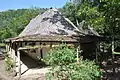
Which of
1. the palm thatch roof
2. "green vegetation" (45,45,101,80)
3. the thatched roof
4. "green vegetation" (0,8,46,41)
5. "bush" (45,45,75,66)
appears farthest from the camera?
"green vegetation" (0,8,46,41)

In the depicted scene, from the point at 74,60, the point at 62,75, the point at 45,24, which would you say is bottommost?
the point at 62,75

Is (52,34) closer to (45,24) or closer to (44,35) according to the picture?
(44,35)

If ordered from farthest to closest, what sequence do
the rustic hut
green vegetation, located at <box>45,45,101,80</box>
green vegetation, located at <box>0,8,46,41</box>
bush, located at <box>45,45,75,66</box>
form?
1. green vegetation, located at <box>0,8,46,41</box>
2. the rustic hut
3. bush, located at <box>45,45,75,66</box>
4. green vegetation, located at <box>45,45,101,80</box>

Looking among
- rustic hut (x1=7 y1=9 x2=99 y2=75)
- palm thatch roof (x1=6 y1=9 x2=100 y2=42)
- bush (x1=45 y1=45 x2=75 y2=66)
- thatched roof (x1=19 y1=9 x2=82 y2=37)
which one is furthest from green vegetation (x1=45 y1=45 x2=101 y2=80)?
thatched roof (x1=19 y1=9 x2=82 y2=37)

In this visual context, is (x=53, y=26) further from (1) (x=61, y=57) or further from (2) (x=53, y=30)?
(1) (x=61, y=57)

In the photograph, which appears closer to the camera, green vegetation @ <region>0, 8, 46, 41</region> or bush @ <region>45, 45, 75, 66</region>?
bush @ <region>45, 45, 75, 66</region>

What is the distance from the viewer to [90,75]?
34.9 feet

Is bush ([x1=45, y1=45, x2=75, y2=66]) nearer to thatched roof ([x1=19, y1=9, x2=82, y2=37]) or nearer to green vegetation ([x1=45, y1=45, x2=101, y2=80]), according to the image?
green vegetation ([x1=45, y1=45, x2=101, y2=80])

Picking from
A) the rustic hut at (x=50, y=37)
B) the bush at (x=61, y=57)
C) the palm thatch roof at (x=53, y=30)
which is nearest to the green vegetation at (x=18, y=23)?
the rustic hut at (x=50, y=37)

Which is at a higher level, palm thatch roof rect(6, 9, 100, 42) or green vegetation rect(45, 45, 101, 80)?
palm thatch roof rect(6, 9, 100, 42)

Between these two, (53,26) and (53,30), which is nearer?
(53,30)

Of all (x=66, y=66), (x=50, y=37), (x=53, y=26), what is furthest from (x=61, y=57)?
(x=53, y=26)

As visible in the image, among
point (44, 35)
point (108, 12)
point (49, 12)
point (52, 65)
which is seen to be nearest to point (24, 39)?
point (44, 35)

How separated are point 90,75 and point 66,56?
1.67 metres
